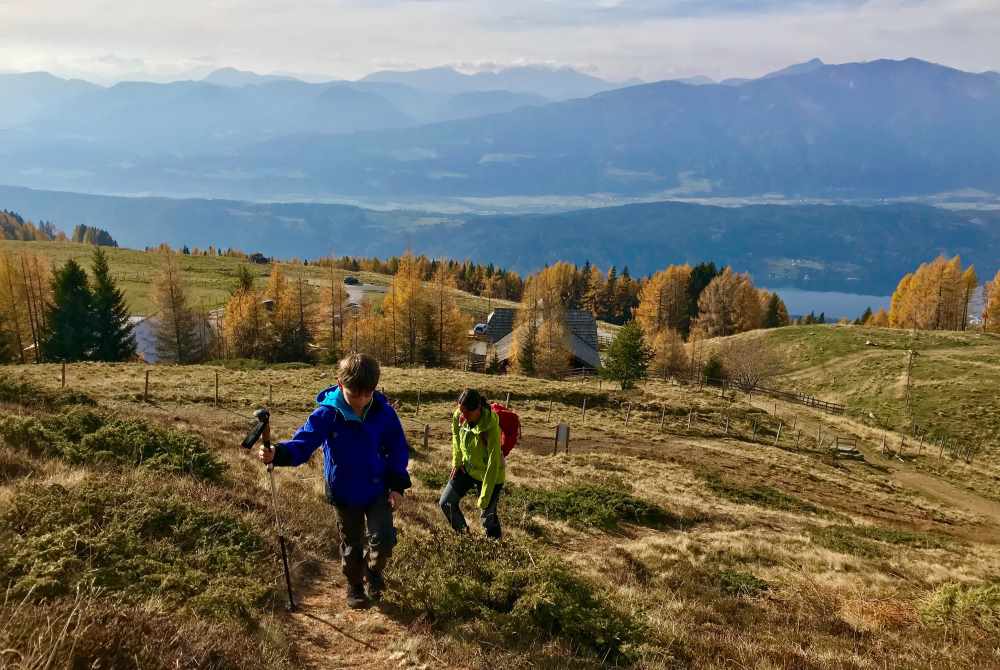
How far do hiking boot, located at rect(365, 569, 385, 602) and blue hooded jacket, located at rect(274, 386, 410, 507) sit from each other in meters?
0.93

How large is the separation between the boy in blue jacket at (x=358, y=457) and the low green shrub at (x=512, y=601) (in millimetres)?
590

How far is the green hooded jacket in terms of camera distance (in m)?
8.38

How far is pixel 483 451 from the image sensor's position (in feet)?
27.8

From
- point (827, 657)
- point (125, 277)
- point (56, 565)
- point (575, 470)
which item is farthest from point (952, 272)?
point (125, 277)

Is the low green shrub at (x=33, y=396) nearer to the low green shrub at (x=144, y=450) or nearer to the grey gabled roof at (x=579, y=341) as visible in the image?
the low green shrub at (x=144, y=450)

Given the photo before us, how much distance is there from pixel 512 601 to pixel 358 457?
2447 mm

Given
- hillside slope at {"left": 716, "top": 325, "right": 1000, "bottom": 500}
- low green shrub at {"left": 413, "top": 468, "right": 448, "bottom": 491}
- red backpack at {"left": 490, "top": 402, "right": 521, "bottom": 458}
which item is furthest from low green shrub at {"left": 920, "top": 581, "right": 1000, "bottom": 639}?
hillside slope at {"left": 716, "top": 325, "right": 1000, "bottom": 500}

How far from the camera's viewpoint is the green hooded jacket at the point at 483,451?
8.38 metres

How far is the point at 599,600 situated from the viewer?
6.92m

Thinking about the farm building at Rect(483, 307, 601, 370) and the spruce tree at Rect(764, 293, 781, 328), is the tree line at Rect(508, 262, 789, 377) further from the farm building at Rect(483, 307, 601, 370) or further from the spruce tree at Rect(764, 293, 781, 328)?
the farm building at Rect(483, 307, 601, 370)

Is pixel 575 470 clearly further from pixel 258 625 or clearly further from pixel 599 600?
pixel 258 625

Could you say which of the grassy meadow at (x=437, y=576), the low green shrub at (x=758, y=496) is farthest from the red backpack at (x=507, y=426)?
the low green shrub at (x=758, y=496)

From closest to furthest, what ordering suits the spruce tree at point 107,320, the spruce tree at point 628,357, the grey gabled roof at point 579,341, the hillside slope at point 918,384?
1. the hillside slope at point 918,384
2. the spruce tree at point 628,357
3. the spruce tree at point 107,320
4. the grey gabled roof at point 579,341

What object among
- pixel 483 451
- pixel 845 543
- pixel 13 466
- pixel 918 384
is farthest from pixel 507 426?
pixel 918 384
